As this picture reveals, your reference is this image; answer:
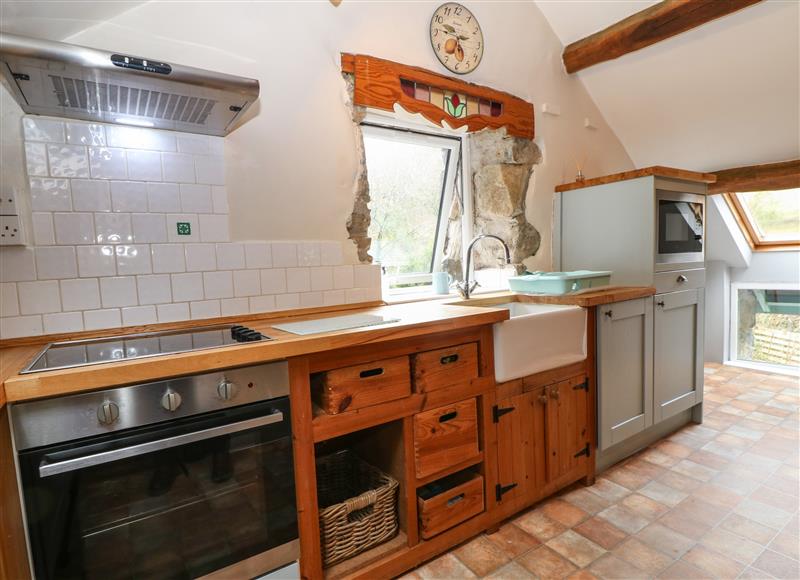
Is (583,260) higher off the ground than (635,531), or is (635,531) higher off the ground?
(583,260)

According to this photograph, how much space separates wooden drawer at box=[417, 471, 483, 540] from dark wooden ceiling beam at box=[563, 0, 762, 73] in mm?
2797

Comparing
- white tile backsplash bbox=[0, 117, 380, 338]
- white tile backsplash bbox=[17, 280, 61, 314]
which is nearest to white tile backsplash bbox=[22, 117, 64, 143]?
white tile backsplash bbox=[0, 117, 380, 338]

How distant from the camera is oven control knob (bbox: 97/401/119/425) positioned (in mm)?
1049

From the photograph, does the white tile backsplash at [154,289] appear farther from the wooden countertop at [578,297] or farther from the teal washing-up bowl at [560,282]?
the teal washing-up bowl at [560,282]

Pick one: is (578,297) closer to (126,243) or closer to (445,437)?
(445,437)

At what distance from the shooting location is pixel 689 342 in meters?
2.77

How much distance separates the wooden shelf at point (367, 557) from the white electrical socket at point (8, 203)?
1.59 meters

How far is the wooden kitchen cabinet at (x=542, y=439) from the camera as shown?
1835mm

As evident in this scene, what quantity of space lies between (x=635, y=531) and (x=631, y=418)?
2.31 feet

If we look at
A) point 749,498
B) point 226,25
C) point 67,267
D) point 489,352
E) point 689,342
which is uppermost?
point 226,25

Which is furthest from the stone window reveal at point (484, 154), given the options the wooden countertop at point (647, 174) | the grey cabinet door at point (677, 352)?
the grey cabinet door at point (677, 352)

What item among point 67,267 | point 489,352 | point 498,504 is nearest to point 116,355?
point 67,267

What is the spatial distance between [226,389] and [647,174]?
2.42 meters

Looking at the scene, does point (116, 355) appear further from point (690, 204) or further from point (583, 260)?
point (690, 204)
